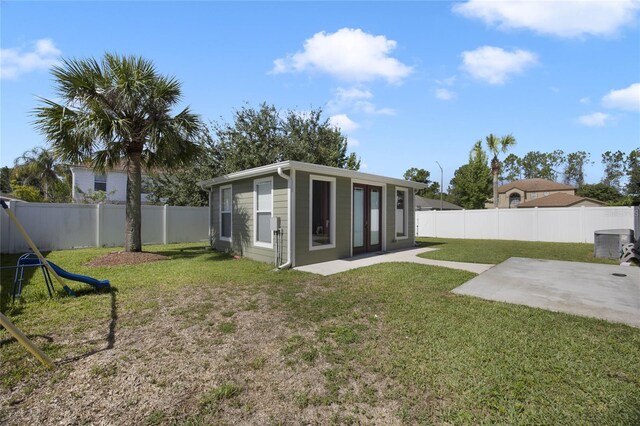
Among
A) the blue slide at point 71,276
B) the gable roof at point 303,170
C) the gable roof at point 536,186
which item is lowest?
the blue slide at point 71,276

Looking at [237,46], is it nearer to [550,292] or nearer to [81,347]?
[81,347]

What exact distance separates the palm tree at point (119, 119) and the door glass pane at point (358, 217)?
5.35m

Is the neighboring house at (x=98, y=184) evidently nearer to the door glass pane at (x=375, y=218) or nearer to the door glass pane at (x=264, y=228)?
the door glass pane at (x=264, y=228)

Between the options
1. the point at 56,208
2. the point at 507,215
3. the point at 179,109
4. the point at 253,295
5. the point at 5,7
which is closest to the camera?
the point at 5,7

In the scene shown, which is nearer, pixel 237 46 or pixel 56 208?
pixel 237 46

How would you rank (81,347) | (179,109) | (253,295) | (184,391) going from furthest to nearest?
(179,109) < (253,295) < (81,347) < (184,391)

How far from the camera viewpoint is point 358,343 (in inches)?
134

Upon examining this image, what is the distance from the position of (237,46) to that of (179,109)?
2.74 meters

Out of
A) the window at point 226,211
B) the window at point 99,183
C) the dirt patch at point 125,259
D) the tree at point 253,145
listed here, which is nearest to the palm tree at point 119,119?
the dirt patch at point 125,259

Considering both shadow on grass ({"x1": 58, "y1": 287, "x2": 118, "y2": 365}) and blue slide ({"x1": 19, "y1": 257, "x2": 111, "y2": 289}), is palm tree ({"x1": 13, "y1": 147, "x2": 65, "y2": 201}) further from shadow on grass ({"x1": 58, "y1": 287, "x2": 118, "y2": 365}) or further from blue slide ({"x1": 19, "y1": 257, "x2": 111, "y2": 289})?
shadow on grass ({"x1": 58, "y1": 287, "x2": 118, "y2": 365})

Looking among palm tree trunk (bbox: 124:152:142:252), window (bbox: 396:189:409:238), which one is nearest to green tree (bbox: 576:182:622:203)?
window (bbox: 396:189:409:238)

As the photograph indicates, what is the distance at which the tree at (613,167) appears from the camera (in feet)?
168

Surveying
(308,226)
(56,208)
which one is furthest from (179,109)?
(56,208)

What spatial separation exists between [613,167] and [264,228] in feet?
226
